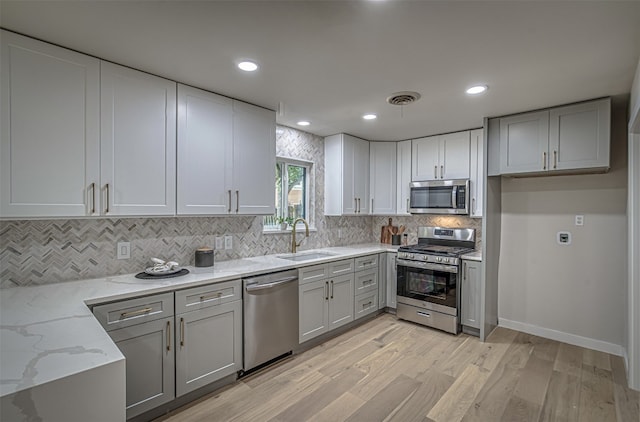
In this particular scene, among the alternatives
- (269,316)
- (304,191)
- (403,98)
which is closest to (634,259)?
(403,98)

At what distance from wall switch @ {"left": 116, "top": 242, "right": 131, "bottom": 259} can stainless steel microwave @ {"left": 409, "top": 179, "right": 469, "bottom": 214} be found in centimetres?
328

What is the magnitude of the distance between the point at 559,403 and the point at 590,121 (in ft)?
7.79

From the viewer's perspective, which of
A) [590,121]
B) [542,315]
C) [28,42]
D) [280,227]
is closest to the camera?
[28,42]

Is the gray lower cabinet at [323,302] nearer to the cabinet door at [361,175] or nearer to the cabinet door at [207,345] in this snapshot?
the cabinet door at [207,345]

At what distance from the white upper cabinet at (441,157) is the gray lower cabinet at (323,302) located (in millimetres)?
1734

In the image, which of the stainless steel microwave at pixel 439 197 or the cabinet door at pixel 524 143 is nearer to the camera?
the cabinet door at pixel 524 143

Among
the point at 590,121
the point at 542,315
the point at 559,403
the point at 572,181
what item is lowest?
the point at 559,403

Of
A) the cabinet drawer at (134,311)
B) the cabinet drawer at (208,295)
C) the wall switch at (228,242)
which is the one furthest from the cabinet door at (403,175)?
the cabinet drawer at (134,311)

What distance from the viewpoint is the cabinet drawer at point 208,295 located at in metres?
2.17

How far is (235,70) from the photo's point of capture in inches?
87.2

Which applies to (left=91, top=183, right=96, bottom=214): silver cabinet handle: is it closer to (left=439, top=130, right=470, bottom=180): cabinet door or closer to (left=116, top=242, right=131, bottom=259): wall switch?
(left=116, top=242, right=131, bottom=259): wall switch

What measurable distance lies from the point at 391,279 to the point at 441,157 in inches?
67.8

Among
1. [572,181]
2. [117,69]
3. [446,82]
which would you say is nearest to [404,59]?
[446,82]

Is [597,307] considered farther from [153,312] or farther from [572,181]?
[153,312]
